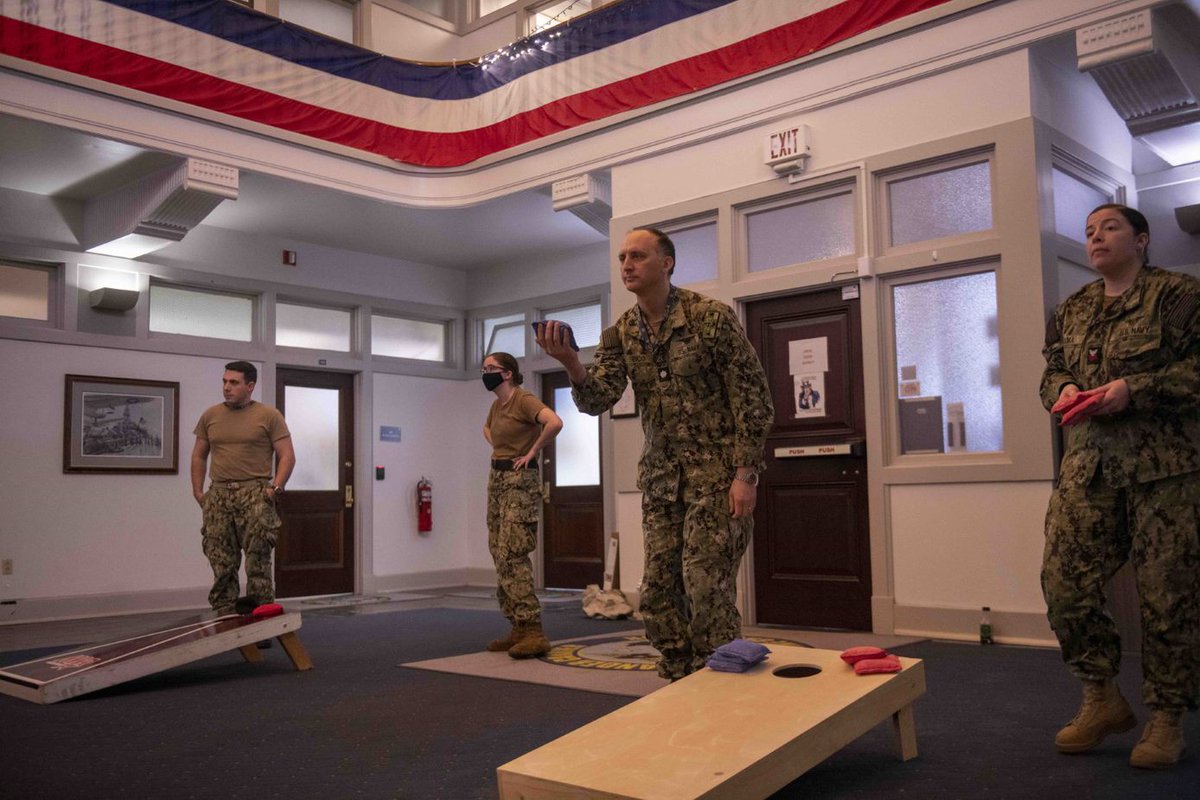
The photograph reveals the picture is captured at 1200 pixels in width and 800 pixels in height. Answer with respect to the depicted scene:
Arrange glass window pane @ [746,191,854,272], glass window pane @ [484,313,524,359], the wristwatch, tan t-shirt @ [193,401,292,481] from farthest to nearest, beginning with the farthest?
glass window pane @ [484,313,524,359] < glass window pane @ [746,191,854,272] < tan t-shirt @ [193,401,292,481] < the wristwatch

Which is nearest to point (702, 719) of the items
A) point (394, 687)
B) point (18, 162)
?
point (394, 687)

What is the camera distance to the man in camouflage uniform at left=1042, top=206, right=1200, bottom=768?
2881mm

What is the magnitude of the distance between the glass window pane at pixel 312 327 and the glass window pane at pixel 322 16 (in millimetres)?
2714

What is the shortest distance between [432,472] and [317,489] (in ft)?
4.63

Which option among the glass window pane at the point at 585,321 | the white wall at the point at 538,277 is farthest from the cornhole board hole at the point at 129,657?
the white wall at the point at 538,277

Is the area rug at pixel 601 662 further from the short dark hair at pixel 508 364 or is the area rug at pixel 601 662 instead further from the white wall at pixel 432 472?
the white wall at pixel 432 472

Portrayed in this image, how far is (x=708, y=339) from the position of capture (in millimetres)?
3365

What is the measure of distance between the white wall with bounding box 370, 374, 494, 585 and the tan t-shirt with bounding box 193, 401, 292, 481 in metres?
4.69

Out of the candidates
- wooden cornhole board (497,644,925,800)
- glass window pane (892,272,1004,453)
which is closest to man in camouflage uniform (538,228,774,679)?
wooden cornhole board (497,644,925,800)

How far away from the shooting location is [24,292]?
8.50m

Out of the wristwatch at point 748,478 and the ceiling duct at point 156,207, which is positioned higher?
the ceiling duct at point 156,207

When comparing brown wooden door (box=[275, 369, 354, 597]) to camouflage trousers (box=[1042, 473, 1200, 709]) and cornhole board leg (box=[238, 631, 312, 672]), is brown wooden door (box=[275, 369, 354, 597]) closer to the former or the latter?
cornhole board leg (box=[238, 631, 312, 672])

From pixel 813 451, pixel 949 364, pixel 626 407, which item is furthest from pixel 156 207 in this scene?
pixel 949 364

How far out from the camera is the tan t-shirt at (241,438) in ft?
19.5
